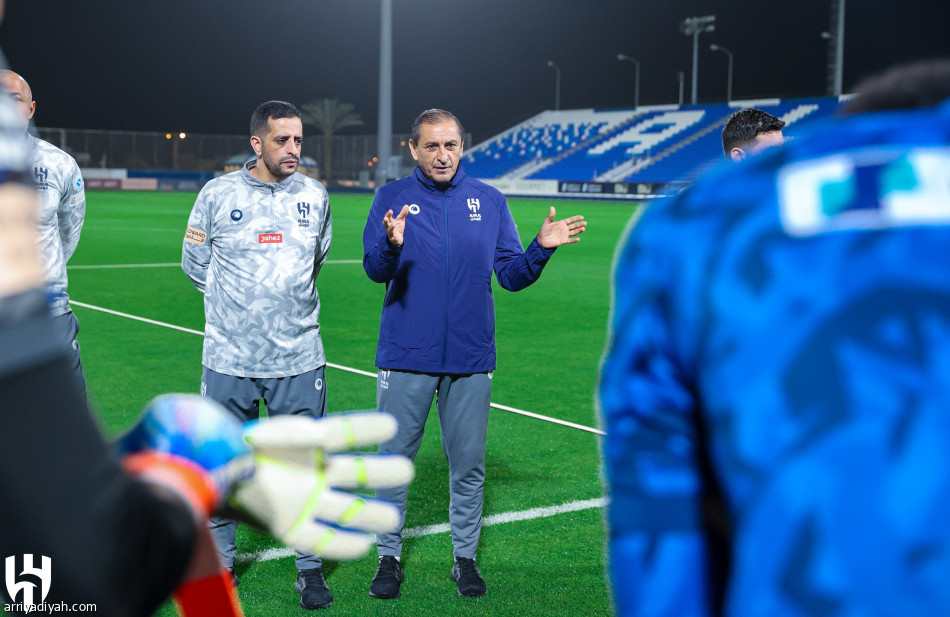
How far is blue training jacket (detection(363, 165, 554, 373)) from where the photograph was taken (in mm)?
4684

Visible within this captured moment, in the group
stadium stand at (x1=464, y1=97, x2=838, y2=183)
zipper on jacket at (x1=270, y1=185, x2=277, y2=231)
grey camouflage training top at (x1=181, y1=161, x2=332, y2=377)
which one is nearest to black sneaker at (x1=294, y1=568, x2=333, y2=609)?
grey camouflage training top at (x1=181, y1=161, x2=332, y2=377)

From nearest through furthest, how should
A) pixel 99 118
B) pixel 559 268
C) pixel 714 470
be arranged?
pixel 714 470
pixel 559 268
pixel 99 118

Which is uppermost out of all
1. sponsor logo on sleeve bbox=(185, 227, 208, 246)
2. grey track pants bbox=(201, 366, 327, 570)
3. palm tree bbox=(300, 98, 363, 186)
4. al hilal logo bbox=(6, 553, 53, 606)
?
palm tree bbox=(300, 98, 363, 186)

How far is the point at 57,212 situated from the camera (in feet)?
16.7

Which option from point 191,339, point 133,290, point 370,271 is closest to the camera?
point 370,271

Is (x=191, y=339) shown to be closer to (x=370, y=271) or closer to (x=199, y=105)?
(x=370, y=271)

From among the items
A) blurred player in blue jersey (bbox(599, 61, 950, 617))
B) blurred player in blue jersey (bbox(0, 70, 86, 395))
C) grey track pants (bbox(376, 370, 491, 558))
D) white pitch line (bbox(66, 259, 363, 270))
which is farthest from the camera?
white pitch line (bbox(66, 259, 363, 270))

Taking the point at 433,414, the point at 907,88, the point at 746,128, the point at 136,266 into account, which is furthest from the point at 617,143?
the point at 907,88

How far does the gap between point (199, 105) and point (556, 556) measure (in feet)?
266

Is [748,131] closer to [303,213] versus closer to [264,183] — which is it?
[303,213]

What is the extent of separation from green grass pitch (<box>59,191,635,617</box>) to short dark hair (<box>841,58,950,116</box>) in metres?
3.56

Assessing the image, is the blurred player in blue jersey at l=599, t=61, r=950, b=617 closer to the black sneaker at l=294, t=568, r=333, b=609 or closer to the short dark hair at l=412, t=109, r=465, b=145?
the black sneaker at l=294, t=568, r=333, b=609

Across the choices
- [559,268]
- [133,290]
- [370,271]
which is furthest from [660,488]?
[559,268]

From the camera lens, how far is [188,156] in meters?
73.4
